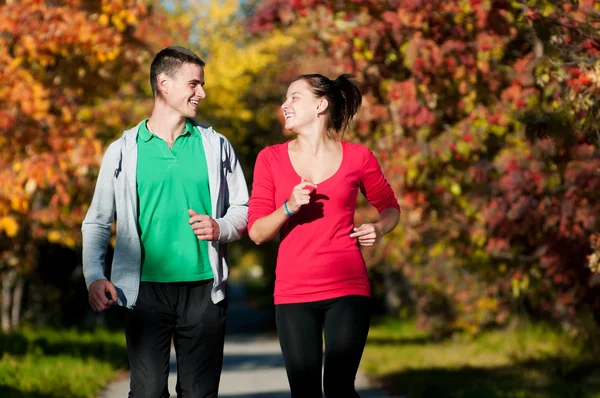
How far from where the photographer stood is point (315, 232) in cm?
553

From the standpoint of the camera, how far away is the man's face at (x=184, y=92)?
18.8 ft

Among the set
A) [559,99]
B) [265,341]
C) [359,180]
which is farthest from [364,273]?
[265,341]

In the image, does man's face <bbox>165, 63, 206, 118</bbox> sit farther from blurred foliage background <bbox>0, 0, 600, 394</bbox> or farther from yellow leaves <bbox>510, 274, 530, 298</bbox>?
yellow leaves <bbox>510, 274, 530, 298</bbox>

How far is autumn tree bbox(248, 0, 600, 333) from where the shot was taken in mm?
10820

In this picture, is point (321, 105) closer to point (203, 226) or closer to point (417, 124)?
point (203, 226)

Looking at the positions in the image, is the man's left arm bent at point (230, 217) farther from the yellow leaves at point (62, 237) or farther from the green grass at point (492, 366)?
the yellow leaves at point (62, 237)

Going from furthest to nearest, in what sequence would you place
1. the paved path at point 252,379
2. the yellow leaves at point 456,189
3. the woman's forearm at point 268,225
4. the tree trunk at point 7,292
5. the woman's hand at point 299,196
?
the tree trunk at point 7,292
the yellow leaves at point 456,189
the paved path at point 252,379
the woman's forearm at point 268,225
the woman's hand at point 299,196

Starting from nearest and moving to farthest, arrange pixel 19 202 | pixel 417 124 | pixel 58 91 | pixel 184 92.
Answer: pixel 184 92 → pixel 417 124 → pixel 19 202 → pixel 58 91

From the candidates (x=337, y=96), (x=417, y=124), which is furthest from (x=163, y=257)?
(x=417, y=124)

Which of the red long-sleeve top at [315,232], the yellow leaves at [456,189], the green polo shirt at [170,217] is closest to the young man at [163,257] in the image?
the green polo shirt at [170,217]

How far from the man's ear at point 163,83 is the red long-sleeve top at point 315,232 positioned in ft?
1.85

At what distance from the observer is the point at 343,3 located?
13.1 metres

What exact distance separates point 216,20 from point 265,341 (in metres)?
8.57

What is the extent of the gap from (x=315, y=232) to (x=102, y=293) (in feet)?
3.33
